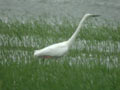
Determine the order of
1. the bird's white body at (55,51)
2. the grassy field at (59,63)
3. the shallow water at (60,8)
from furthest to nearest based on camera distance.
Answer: the shallow water at (60,8)
the bird's white body at (55,51)
the grassy field at (59,63)

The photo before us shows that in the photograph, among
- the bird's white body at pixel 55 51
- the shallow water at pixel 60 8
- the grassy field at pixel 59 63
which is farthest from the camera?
the shallow water at pixel 60 8

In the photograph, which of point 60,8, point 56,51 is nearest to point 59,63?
point 56,51

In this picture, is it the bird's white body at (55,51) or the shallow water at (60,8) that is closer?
the bird's white body at (55,51)

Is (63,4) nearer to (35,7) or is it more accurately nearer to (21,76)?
(35,7)

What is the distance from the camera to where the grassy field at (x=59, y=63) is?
7.01 metres

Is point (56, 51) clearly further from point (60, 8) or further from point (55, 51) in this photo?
point (60, 8)

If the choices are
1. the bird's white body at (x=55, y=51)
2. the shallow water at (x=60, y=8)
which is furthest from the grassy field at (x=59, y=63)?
the shallow water at (x=60, y=8)

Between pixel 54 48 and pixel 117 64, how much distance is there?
4.49ft

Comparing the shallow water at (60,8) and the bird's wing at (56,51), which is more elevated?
the bird's wing at (56,51)

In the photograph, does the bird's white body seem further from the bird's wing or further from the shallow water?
the shallow water

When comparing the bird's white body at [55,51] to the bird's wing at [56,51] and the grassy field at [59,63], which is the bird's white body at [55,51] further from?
the grassy field at [59,63]

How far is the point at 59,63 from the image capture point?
840 centimetres

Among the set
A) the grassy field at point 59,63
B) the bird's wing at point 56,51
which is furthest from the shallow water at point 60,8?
the bird's wing at point 56,51

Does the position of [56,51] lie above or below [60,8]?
above
